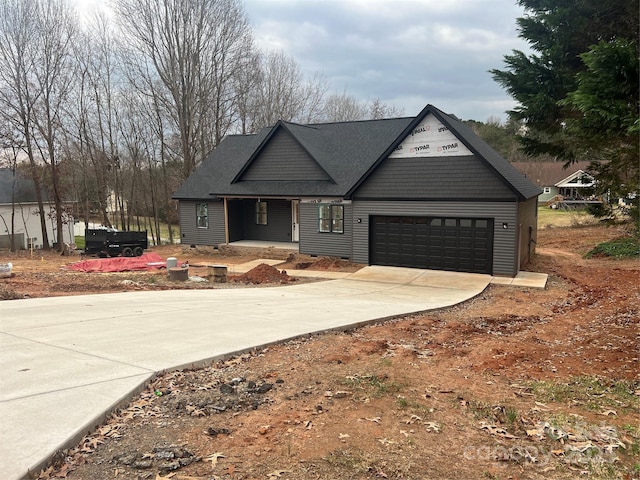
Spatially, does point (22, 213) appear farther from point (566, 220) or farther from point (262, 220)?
point (566, 220)

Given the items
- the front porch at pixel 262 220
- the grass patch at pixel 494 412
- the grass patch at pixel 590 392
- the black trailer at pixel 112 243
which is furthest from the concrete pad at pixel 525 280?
the black trailer at pixel 112 243

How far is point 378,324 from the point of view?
380 inches

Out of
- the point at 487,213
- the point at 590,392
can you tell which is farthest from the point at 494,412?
the point at 487,213

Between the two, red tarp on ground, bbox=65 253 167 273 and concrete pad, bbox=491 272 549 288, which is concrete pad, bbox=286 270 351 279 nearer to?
concrete pad, bbox=491 272 549 288

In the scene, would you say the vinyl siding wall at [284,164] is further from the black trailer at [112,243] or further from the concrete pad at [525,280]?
the concrete pad at [525,280]

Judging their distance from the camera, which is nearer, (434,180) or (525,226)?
(434,180)

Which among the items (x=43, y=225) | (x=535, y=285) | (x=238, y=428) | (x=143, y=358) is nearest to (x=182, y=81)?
(x=43, y=225)

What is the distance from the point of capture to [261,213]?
24.4 metres

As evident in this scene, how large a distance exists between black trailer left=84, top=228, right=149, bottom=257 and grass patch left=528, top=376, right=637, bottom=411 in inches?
854

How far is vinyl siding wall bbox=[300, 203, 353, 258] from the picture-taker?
20047mm

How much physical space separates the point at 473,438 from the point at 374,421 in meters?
0.93

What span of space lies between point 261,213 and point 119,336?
17.1 metres

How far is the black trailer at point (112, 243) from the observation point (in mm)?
23328

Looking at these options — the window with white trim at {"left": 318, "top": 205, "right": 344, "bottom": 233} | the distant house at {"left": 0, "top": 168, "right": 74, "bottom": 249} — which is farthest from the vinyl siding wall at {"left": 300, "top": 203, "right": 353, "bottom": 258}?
the distant house at {"left": 0, "top": 168, "right": 74, "bottom": 249}
